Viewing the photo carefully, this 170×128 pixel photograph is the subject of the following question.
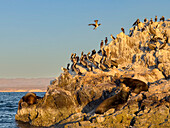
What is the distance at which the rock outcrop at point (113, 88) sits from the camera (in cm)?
1812

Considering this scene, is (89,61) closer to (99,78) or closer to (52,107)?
(99,78)

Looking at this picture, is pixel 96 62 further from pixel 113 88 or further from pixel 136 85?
pixel 136 85

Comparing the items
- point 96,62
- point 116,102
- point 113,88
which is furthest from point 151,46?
point 116,102

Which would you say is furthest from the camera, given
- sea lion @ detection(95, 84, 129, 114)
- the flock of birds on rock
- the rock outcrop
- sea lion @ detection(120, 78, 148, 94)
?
the flock of birds on rock

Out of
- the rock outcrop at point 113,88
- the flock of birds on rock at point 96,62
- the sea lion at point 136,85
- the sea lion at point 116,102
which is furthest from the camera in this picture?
the flock of birds on rock at point 96,62

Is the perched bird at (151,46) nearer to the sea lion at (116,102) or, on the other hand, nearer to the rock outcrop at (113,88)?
the rock outcrop at (113,88)

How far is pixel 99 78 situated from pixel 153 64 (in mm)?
5910

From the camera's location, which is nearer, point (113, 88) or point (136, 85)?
point (136, 85)

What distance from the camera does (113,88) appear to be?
77.6 ft

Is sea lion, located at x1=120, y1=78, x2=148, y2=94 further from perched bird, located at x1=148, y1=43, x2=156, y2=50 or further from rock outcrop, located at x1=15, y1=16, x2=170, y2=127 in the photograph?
perched bird, located at x1=148, y1=43, x2=156, y2=50

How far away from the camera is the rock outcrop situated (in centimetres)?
1812

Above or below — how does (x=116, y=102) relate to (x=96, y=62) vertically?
below

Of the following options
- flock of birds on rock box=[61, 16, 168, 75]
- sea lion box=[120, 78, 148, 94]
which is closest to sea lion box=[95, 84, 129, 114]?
sea lion box=[120, 78, 148, 94]

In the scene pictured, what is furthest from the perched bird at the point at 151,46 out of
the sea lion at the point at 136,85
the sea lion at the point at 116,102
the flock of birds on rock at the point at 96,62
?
the sea lion at the point at 116,102
